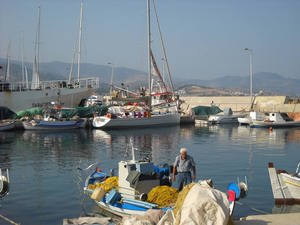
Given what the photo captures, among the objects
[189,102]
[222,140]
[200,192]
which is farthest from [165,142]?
[189,102]

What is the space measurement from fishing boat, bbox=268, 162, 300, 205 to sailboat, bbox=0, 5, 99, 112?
151ft

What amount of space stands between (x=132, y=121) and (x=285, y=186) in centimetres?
3726

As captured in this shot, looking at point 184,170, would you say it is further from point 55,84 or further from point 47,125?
point 55,84

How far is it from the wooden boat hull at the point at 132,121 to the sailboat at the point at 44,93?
9.63 metres

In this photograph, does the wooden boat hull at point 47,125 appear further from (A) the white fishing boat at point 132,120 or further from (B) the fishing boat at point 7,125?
(A) the white fishing boat at point 132,120

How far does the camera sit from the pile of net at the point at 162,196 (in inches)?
486

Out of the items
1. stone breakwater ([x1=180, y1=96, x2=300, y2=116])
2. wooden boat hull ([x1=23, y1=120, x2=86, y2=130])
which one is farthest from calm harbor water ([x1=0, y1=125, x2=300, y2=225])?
stone breakwater ([x1=180, y1=96, x2=300, y2=116])

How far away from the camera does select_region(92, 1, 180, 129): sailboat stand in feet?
168

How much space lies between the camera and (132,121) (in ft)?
170

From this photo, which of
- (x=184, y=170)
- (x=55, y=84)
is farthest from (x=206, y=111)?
(x=184, y=170)

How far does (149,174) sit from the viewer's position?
13914 mm

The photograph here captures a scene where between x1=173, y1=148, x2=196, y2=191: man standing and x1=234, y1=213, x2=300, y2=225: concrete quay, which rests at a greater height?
x1=173, y1=148, x2=196, y2=191: man standing

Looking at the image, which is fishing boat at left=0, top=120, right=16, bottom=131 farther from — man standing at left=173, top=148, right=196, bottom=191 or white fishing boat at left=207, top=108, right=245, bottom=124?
man standing at left=173, top=148, right=196, bottom=191

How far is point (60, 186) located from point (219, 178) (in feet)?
Result: 24.3
